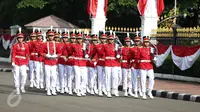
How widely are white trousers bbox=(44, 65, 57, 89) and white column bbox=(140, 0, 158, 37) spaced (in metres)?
8.42

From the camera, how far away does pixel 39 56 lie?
656 inches

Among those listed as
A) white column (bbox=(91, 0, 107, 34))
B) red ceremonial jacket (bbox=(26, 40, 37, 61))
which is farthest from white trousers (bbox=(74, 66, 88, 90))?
white column (bbox=(91, 0, 107, 34))

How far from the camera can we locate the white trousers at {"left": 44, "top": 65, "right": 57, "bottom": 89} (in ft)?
A: 48.5

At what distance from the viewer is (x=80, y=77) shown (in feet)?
48.8

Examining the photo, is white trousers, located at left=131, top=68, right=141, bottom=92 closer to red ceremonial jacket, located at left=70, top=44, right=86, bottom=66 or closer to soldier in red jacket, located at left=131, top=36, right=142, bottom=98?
soldier in red jacket, located at left=131, top=36, right=142, bottom=98

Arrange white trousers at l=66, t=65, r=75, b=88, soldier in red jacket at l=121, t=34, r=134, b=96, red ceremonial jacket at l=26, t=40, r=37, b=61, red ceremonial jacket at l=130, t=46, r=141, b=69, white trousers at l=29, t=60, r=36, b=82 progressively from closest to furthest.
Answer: red ceremonial jacket at l=130, t=46, r=141, b=69
soldier in red jacket at l=121, t=34, r=134, b=96
white trousers at l=66, t=65, r=75, b=88
red ceremonial jacket at l=26, t=40, r=37, b=61
white trousers at l=29, t=60, r=36, b=82

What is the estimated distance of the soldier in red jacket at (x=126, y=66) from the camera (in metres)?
14.8

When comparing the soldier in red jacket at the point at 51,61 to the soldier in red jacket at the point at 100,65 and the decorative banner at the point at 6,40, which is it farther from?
the decorative banner at the point at 6,40

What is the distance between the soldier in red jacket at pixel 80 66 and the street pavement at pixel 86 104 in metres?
0.48

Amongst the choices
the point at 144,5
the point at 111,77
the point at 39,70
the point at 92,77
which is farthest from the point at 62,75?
the point at 144,5

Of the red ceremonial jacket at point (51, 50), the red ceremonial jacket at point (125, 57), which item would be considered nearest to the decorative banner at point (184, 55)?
the red ceremonial jacket at point (125, 57)

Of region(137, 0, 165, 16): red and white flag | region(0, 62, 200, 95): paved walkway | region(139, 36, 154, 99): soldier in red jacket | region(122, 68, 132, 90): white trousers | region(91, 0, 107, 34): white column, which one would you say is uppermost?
region(137, 0, 165, 16): red and white flag

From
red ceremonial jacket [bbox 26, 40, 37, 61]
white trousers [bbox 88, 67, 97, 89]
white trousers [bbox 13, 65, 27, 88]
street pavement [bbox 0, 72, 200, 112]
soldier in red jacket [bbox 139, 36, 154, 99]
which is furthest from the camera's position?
red ceremonial jacket [bbox 26, 40, 37, 61]

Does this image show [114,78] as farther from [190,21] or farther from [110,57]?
[190,21]
